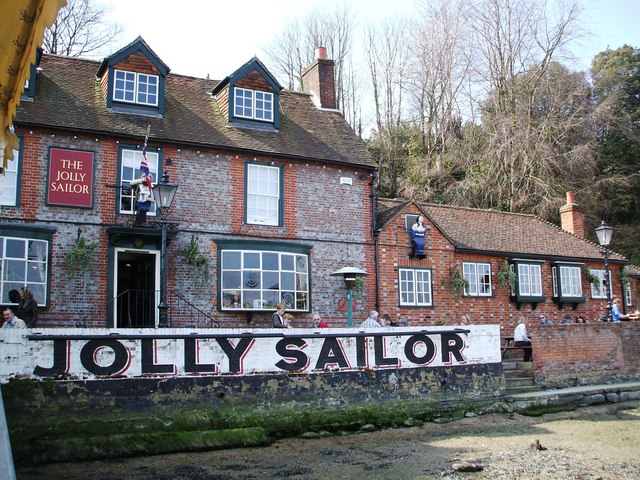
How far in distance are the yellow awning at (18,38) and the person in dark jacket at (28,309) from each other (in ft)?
26.8

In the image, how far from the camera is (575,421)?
1406 cm

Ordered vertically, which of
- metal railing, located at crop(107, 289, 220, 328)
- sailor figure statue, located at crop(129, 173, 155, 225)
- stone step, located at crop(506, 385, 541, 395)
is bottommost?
stone step, located at crop(506, 385, 541, 395)

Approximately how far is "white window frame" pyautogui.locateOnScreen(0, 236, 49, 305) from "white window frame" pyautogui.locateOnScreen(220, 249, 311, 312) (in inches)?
161

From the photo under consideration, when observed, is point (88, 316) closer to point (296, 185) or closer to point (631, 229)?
point (296, 185)

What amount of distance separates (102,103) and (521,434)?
12506 mm

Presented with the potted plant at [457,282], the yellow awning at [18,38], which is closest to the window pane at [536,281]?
the potted plant at [457,282]

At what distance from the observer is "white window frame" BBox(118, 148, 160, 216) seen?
51.3ft

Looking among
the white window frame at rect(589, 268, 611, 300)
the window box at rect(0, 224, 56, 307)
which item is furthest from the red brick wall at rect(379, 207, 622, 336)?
the window box at rect(0, 224, 56, 307)

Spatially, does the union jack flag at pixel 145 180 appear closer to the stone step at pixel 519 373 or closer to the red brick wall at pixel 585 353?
the stone step at pixel 519 373

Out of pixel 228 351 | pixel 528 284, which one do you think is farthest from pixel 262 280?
pixel 528 284

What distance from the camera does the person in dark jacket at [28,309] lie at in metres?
13.2

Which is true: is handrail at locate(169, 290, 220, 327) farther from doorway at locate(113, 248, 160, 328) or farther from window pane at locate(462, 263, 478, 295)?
window pane at locate(462, 263, 478, 295)

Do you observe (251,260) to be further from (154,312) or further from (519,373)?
(519,373)

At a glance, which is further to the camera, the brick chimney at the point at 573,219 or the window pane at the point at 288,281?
the brick chimney at the point at 573,219
